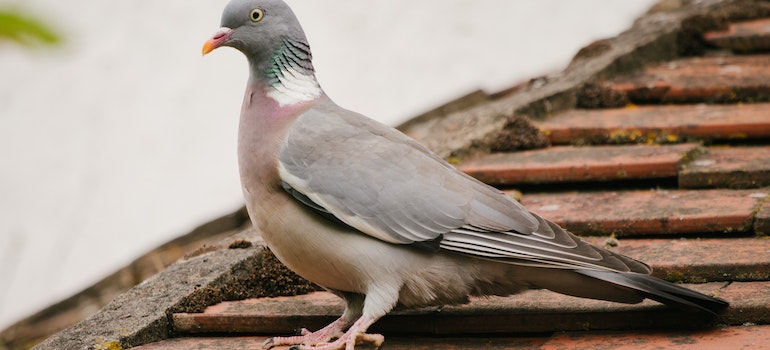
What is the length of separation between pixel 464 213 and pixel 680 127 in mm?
1722

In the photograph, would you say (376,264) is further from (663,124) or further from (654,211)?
(663,124)

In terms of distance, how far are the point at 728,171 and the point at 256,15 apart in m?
1.74

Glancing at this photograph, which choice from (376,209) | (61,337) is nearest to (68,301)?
(61,337)

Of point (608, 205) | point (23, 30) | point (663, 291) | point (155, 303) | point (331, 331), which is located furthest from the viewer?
point (608, 205)

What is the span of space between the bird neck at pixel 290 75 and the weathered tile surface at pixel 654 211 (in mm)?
981

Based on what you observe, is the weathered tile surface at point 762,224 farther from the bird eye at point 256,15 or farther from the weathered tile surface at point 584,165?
the bird eye at point 256,15

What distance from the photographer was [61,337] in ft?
8.92

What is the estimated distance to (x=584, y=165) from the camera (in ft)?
11.7

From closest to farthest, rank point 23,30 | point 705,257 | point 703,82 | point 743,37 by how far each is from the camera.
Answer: point 23,30
point 705,257
point 703,82
point 743,37

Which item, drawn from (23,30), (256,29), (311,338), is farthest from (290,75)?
(23,30)

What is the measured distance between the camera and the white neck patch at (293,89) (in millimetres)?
2742

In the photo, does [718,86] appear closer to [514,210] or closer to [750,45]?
[750,45]

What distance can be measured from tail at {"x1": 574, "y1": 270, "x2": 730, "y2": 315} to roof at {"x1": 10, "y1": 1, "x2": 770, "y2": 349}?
0.26 ft

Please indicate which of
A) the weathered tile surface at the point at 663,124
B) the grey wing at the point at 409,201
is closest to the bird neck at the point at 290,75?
the grey wing at the point at 409,201
